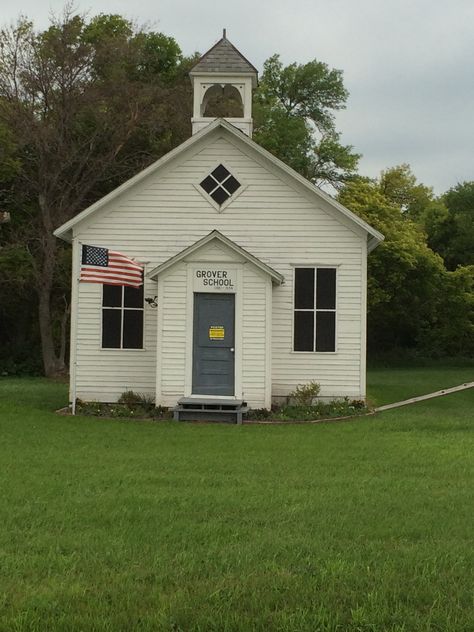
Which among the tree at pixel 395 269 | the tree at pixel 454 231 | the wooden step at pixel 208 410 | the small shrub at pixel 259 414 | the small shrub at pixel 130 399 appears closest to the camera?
the wooden step at pixel 208 410

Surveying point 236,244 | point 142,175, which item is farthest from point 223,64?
point 236,244

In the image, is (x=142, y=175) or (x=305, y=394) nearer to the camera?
(x=305, y=394)

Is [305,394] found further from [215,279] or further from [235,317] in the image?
[215,279]

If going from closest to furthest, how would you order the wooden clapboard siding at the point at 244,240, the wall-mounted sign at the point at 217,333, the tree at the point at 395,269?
the wall-mounted sign at the point at 217,333 < the wooden clapboard siding at the point at 244,240 < the tree at the point at 395,269

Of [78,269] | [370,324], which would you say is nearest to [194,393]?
[78,269]

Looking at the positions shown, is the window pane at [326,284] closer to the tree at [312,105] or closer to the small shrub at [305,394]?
the small shrub at [305,394]

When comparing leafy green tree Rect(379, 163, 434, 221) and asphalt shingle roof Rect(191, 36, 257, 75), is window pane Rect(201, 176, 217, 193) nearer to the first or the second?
asphalt shingle roof Rect(191, 36, 257, 75)

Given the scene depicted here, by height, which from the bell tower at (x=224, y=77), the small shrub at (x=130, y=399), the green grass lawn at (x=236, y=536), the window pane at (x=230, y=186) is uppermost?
the bell tower at (x=224, y=77)

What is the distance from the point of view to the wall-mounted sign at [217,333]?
602 inches

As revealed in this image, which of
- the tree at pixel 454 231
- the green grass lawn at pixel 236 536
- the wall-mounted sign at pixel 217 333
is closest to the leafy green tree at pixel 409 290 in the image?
the tree at pixel 454 231

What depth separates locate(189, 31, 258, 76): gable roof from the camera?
1734 centimetres

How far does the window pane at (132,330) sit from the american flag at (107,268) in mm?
1445

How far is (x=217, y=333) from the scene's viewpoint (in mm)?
15312

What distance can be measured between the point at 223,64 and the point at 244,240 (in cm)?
447
